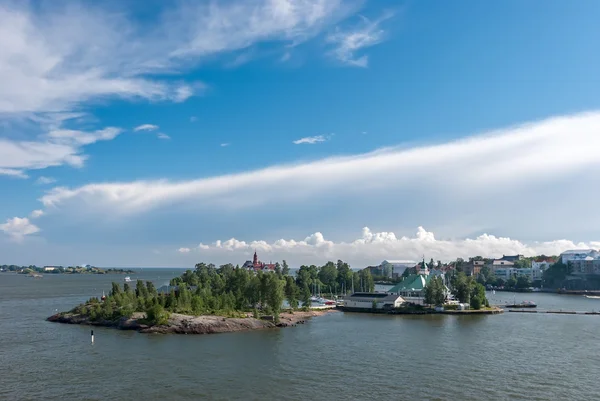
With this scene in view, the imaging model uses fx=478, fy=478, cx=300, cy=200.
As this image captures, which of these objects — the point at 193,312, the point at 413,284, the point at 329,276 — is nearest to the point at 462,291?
the point at 413,284

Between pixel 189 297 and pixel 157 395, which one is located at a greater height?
pixel 189 297

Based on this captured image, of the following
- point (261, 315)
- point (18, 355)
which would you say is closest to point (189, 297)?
point (261, 315)

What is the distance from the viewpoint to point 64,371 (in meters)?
50.9

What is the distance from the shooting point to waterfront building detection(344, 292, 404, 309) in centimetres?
11162

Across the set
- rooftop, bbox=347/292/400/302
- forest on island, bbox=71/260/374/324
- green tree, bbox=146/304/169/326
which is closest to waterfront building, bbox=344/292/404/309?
rooftop, bbox=347/292/400/302

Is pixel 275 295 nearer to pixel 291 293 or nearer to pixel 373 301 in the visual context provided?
pixel 291 293

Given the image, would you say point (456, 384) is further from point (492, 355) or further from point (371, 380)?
point (492, 355)

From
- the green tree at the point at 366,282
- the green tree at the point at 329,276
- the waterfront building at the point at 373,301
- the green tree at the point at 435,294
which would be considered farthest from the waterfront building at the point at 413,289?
the green tree at the point at 329,276

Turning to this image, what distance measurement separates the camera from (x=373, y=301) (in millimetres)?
113000

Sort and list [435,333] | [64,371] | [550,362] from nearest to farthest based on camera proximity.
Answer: [64,371], [550,362], [435,333]

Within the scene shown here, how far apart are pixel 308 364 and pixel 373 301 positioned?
61.7m

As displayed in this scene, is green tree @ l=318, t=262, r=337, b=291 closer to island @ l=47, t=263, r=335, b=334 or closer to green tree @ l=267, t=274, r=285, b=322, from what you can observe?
island @ l=47, t=263, r=335, b=334

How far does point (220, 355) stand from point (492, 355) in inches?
1311

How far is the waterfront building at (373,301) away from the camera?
111625mm
